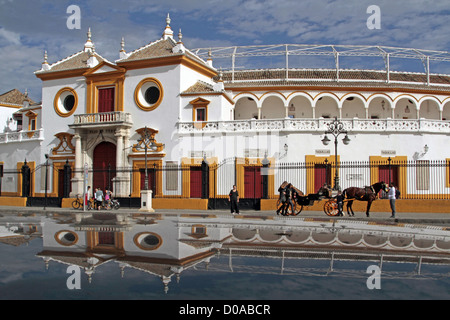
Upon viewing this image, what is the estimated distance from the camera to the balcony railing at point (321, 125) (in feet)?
85.0

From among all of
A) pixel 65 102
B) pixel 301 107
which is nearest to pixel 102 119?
pixel 65 102

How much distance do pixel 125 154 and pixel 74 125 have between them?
4.03 m

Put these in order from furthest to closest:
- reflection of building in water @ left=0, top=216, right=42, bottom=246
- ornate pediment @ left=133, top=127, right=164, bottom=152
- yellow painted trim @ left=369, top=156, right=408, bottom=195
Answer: ornate pediment @ left=133, top=127, right=164, bottom=152 → yellow painted trim @ left=369, top=156, right=408, bottom=195 → reflection of building in water @ left=0, top=216, right=42, bottom=246

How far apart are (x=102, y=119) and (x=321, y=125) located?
13985 millimetres

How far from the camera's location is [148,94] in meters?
28.3

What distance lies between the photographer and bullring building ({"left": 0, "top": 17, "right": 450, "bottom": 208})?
2558cm

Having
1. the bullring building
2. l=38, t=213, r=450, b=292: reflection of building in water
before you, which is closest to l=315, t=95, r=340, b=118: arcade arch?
the bullring building

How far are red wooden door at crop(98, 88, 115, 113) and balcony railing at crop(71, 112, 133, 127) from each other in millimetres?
911

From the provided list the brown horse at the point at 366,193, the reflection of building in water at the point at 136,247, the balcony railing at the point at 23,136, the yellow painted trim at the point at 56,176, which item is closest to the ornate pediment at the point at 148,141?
the yellow painted trim at the point at 56,176

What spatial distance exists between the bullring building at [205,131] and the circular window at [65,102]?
0.24 feet

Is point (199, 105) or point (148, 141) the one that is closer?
point (199, 105)

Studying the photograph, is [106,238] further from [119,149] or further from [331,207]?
[119,149]

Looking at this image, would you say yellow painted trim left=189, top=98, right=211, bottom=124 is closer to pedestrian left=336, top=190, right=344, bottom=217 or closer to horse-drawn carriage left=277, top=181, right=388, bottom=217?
horse-drawn carriage left=277, top=181, right=388, bottom=217

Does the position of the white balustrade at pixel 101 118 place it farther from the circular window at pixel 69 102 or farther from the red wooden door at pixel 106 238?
the red wooden door at pixel 106 238
